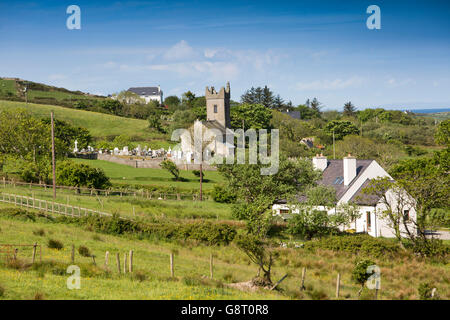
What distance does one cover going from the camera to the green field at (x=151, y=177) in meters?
60.4

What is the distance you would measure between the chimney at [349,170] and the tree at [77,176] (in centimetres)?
2681

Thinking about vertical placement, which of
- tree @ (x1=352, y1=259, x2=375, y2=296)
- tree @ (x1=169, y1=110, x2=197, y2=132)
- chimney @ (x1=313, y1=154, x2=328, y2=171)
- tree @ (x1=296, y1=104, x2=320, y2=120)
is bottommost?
tree @ (x1=352, y1=259, x2=375, y2=296)

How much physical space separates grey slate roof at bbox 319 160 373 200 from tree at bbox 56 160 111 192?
2463 centimetres

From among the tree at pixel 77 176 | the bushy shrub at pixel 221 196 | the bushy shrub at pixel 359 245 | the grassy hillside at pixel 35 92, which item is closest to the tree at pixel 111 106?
the grassy hillside at pixel 35 92

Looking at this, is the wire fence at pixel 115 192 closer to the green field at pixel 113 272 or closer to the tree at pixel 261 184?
the tree at pixel 261 184

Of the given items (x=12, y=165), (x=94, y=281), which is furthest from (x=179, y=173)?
(x=94, y=281)

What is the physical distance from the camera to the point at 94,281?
19.8 m

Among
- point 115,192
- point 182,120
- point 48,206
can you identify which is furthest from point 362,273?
point 182,120

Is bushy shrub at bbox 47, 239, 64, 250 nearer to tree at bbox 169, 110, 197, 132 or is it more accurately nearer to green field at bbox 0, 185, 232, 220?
green field at bbox 0, 185, 232, 220

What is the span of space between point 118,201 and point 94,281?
2631 centimetres

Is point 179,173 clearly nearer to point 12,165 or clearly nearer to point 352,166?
point 12,165

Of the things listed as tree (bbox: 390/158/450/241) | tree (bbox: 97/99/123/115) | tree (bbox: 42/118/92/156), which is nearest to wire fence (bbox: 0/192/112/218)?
tree (bbox: 390/158/450/241)

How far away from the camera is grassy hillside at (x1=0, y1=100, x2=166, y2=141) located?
113375 millimetres
